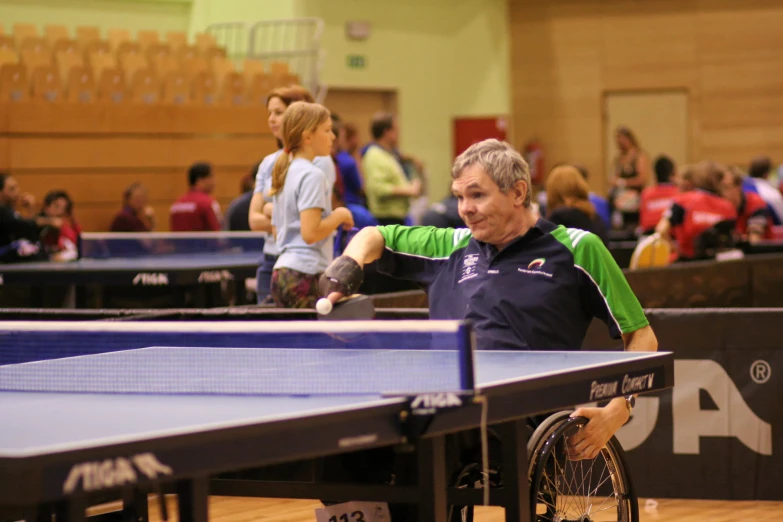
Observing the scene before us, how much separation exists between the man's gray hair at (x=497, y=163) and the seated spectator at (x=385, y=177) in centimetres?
610

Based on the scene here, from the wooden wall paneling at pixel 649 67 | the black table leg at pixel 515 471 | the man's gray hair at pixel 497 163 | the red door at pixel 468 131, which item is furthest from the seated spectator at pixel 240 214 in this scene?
the wooden wall paneling at pixel 649 67

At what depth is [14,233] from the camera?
869 cm

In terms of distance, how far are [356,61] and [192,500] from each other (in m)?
13.7

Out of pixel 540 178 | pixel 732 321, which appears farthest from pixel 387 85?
pixel 732 321

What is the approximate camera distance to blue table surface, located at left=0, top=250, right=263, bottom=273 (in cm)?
685

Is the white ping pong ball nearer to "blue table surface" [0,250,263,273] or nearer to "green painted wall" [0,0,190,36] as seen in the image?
"blue table surface" [0,250,263,273]

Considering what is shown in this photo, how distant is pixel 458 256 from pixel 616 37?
14.1 meters

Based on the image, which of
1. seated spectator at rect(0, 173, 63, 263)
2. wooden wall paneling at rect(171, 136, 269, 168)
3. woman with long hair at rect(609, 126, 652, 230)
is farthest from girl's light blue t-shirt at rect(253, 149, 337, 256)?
woman with long hair at rect(609, 126, 652, 230)

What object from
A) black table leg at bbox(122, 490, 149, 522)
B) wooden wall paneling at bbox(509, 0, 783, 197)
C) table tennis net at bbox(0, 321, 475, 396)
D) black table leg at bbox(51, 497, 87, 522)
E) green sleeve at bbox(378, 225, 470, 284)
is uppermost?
wooden wall paneling at bbox(509, 0, 783, 197)

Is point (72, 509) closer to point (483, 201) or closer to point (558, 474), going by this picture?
point (558, 474)

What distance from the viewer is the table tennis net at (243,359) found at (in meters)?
2.35

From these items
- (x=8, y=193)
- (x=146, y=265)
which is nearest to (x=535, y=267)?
(x=146, y=265)

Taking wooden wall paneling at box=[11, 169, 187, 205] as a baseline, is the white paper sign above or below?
below

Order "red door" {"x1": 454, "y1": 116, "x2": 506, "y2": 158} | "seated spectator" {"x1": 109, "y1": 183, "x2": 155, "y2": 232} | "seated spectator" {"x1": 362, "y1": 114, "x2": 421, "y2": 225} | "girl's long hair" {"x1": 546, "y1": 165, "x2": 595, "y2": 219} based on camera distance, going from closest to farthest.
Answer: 1. "girl's long hair" {"x1": 546, "y1": 165, "x2": 595, "y2": 219}
2. "seated spectator" {"x1": 362, "y1": 114, "x2": 421, "y2": 225}
3. "seated spectator" {"x1": 109, "y1": 183, "x2": 155, "y2": 232}
4. "red door" {"x1": 454, "y1": 116, "x2": 506, "y2": 158}
